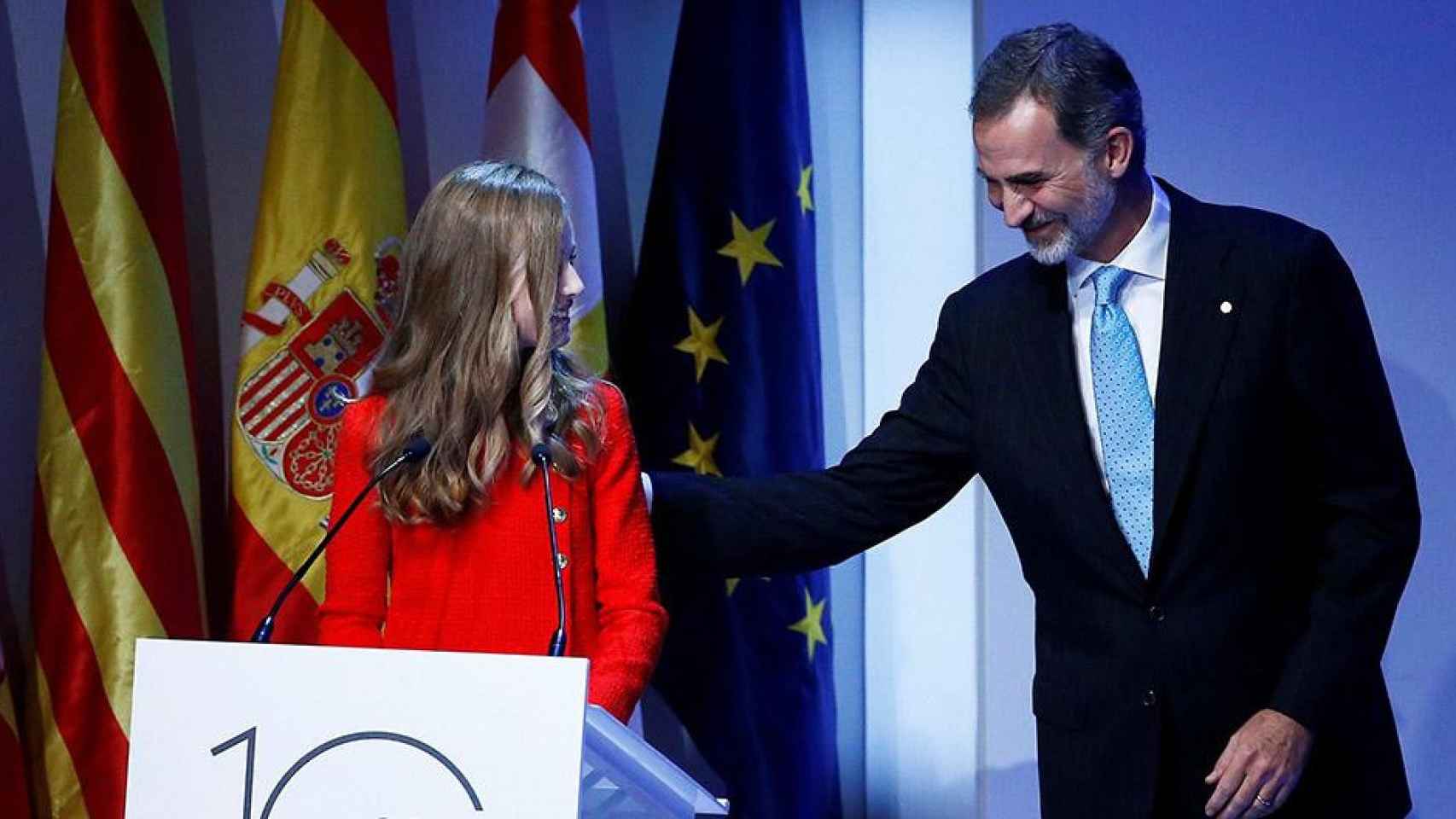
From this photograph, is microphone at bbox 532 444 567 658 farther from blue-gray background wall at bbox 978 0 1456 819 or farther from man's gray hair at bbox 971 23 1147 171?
blue-gray background wall at bbox 978 0 1456 819

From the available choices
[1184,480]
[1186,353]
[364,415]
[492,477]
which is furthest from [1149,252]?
[364,415]

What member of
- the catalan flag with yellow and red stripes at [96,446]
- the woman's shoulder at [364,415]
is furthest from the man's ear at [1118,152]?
the catalan flag with yellow and red stripes at [96,446]

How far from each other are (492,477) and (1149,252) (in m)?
Answer: 0.96

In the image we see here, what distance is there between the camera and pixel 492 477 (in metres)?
1.98

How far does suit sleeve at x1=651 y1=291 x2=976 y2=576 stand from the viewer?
8.01ft

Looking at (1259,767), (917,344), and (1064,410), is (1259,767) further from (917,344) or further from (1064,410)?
(917,344)

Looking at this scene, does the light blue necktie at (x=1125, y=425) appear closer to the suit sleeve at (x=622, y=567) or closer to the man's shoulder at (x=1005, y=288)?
the man's shoulder at (x=1005, y=288)

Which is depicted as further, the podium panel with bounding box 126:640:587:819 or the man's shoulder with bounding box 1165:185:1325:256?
the man's shoulder with bounding box 1165:185:1325:256

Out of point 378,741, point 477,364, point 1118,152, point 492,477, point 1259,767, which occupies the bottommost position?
point 1259,767

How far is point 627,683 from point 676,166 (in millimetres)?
1482

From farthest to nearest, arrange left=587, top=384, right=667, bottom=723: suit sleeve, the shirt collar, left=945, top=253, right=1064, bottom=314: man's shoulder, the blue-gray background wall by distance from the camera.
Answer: the blue-gray background wall, left=945, top=253, right=1064, bottom=314: man's shoulder, the shirt collar, left=587, top=384, right=667, bottom=723: suit sleeve

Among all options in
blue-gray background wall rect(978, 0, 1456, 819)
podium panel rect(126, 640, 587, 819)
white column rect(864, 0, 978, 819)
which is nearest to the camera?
podium panel rect(126, 640, 587, 819)

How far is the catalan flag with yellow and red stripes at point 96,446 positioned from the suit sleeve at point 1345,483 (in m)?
1.79

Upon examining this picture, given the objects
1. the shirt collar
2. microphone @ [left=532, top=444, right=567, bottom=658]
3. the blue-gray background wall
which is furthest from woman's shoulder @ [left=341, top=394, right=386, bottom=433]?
the blue-gray background wall
